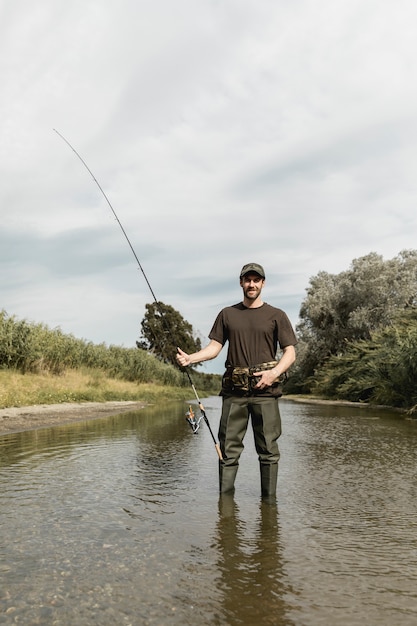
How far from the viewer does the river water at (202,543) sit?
286 centimetres

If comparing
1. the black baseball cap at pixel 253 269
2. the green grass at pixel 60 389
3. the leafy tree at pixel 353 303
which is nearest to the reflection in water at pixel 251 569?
the black baseball cap at pixel 253 269

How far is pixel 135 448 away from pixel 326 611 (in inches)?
257

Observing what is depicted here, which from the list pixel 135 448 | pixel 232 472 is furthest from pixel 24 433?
pixel 232 472

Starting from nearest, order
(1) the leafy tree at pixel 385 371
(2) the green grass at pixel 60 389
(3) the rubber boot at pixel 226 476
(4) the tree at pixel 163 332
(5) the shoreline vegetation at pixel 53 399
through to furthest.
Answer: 1. (3) the rubber boot at pixel 226 476
2. (5) the shoreline vegetation at pixel 53 399
3. (2) the green grass at pixel 60 389
4. (1) the leafy tree at pixel 385 371
5. (4) the tree at pixel 163 332

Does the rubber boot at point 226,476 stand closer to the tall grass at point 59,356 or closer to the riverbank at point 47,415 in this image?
the riverbank at point 47,415

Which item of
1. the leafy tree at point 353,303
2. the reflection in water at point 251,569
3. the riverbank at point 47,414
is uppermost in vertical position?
the leafy tree at point 353,303

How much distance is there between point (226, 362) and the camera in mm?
5344

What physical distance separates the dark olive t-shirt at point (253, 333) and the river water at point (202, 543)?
140 cm

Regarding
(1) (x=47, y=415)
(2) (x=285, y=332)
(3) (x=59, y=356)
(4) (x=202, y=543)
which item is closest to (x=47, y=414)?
(1) (x=47, y=415)

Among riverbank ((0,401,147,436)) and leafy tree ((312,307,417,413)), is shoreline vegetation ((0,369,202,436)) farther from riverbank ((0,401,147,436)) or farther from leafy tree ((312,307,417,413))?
leafy tree ((312,307,417,413))

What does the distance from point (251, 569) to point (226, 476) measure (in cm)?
188

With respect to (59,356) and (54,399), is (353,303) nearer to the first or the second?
(59,356)

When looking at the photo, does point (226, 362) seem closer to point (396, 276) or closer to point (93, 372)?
point (93, 372)

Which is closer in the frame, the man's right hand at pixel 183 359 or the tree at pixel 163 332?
the man's right hand at pixel 183 359
